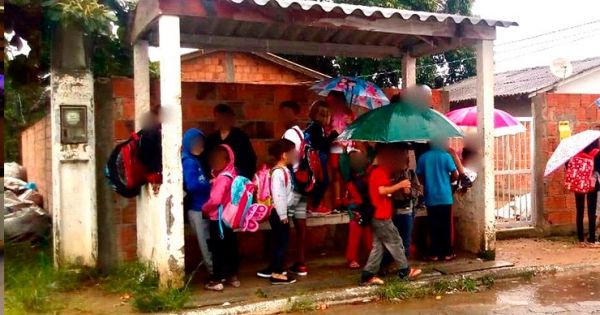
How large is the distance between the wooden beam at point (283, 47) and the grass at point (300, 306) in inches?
125

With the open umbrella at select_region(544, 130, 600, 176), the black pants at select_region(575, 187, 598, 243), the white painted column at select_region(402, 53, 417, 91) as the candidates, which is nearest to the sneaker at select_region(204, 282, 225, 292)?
the white painted column at select_region(402, 53, 417, 91)

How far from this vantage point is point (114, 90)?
600 cm

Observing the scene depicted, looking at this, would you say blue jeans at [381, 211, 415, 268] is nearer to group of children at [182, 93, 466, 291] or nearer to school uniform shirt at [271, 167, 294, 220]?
group of children at [182, 93, 466, 291]

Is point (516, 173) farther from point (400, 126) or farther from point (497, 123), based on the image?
point (400, 126)

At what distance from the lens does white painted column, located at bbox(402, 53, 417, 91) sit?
24.7 ft

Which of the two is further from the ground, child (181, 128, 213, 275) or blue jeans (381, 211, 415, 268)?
child (181, 128, 213, 275)

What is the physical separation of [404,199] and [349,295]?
1104 millimetres

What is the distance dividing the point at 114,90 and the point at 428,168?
353 cm

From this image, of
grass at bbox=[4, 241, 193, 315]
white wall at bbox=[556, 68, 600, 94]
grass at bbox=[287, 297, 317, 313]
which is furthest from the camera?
white wall at bbox=[556, 68, 600, 94]

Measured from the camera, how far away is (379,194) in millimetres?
5301

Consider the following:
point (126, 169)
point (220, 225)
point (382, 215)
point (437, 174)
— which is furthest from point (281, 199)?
point (437, 174)

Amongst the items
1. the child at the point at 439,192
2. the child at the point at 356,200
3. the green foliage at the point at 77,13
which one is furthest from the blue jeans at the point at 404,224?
the green foliage at the point at 77,13

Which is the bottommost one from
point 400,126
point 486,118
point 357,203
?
point 357,203

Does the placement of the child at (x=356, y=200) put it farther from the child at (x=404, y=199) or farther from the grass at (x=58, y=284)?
the grass at (x=58, y=284)
